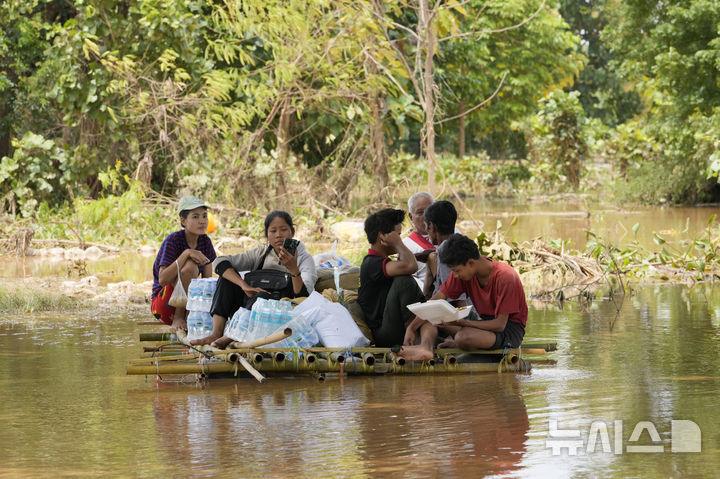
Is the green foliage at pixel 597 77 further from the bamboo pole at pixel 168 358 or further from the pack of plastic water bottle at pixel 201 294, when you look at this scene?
the bamboo pole at pixel 168 358

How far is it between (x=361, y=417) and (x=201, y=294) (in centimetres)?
225

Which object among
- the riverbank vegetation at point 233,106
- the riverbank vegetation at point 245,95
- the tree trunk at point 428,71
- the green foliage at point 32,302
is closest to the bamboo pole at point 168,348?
the green foliage at point 32,302

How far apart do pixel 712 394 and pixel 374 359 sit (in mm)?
2292

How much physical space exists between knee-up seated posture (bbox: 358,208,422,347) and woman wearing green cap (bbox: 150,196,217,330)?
1.47 m

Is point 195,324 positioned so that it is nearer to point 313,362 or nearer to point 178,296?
point 178,296

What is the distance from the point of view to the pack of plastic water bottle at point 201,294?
7902mm

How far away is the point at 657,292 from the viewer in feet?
40.6

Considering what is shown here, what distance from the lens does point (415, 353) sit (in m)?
7.21

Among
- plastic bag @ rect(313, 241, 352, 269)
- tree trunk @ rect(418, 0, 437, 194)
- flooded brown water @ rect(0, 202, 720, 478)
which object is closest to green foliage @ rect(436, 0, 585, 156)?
tree trunk @ rect(418, 0, 437, 194)

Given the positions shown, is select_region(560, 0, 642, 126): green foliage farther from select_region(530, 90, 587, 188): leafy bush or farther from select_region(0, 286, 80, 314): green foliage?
select_region(0, 286, 80, 314): green foliage

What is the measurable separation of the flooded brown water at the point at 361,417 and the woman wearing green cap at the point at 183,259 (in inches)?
21.3

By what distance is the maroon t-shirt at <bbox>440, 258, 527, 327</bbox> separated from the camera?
23.9ft

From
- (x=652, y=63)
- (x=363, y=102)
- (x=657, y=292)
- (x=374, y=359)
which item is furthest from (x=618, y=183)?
(x=374, y=359)

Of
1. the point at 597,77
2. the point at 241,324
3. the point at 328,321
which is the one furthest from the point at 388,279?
the point at 597,77
